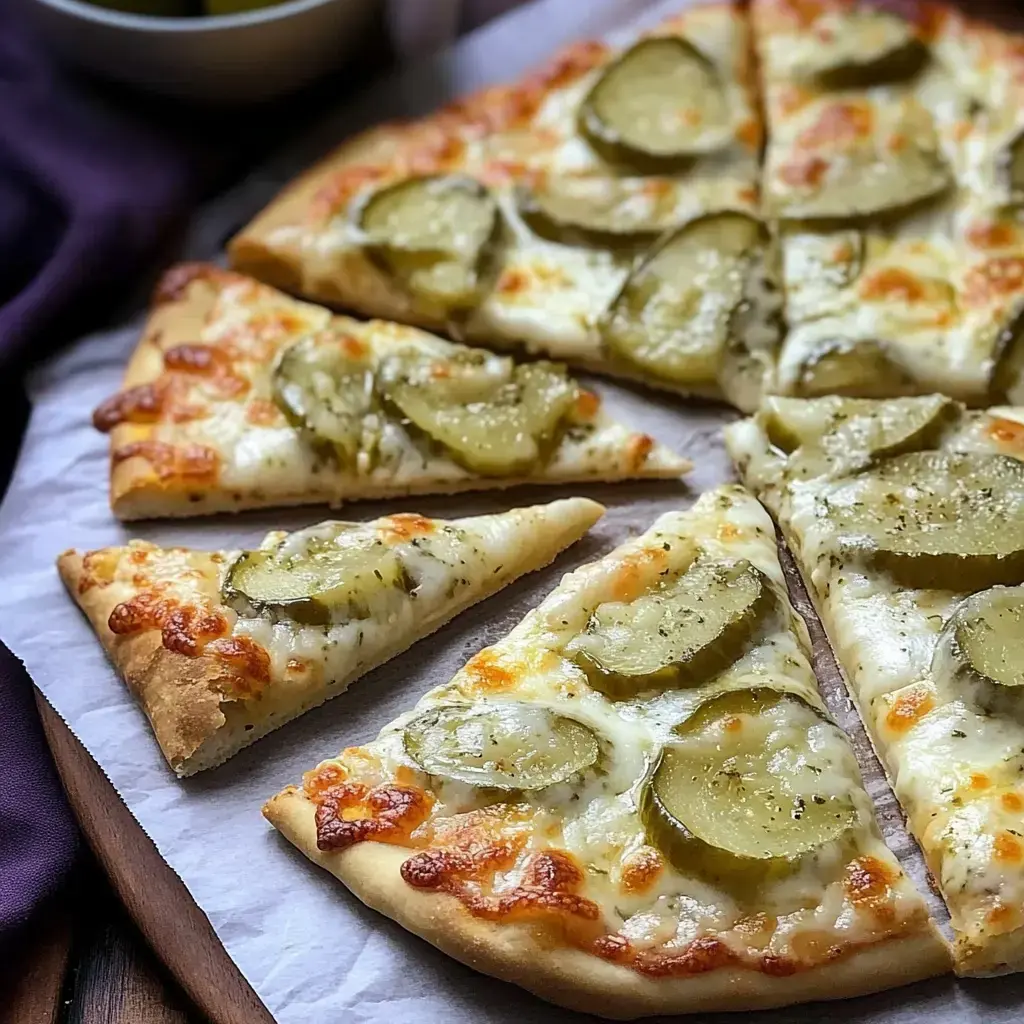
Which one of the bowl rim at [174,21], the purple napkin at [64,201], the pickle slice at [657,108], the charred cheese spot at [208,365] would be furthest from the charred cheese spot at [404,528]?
the bowl rim at [174,21]

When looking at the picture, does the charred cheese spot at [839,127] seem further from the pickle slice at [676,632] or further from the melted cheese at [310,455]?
the pickle slice at [676,632]

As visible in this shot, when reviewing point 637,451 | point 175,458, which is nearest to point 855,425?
point 637,451

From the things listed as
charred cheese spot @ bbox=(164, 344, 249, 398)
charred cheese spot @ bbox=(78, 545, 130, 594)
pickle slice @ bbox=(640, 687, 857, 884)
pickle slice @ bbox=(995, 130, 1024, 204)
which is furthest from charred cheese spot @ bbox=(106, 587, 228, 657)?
pickle slice @ bbox=(995, 130, 1024, 204)

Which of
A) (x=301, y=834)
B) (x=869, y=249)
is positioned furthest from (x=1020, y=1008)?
(x=869, y=249)

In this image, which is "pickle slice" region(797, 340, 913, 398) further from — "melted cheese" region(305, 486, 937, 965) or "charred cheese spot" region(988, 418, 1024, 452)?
"melted cheese" region(305, 486, 937, 965)

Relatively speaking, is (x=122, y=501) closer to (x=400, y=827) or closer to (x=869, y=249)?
(x=400, y=827)

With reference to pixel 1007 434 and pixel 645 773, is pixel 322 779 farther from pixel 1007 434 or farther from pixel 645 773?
pixel 1007 434
